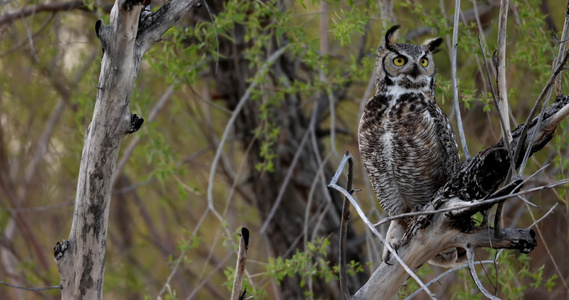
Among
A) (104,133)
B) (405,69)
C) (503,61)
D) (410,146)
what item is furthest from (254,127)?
(503,61)

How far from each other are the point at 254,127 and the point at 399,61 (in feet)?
5.17

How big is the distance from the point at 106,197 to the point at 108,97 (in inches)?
9.7

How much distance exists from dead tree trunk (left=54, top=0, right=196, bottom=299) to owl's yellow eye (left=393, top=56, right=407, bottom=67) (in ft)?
3.37

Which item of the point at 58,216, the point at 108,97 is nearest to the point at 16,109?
the point at 58,216

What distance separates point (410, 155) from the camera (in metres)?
2.36

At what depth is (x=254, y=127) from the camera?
12.9ft

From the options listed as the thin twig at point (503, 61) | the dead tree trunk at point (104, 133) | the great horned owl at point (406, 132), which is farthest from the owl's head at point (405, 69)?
the dead tree trunk at point (104, 133)

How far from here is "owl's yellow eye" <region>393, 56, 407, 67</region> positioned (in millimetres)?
2477

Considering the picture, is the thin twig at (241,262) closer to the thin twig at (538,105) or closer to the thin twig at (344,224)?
the thin twig at (344,224)

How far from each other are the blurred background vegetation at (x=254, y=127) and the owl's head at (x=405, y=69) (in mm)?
97

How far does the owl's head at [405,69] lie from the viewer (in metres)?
2.45

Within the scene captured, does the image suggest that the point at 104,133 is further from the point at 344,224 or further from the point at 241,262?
the point at 344,224

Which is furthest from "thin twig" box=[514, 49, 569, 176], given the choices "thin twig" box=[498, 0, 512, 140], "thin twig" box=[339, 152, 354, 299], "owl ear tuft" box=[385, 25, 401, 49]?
"owl ear tuft" box=[385, 25, 401, 49]

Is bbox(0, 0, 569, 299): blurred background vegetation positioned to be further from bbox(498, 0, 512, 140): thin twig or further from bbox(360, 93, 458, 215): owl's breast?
bbox(498, 0, 512, 140): thin twig
